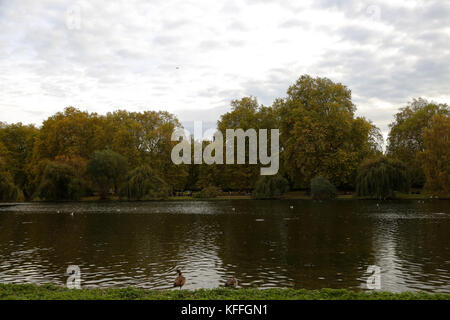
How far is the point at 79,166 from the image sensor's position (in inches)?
2844

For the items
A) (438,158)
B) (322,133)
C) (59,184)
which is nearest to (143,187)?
(59,184)

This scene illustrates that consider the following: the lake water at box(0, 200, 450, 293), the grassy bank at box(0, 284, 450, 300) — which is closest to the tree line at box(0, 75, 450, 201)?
the lake water at box(0, 200, 450, 293)

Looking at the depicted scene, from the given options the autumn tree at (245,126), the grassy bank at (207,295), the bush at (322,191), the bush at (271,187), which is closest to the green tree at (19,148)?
the autumn tree at (245,126)

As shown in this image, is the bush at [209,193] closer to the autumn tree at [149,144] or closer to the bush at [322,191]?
the autumn tree at [149,144]

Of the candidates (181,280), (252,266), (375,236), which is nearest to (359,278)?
(252,266)

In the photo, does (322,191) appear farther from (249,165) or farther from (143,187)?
(143,187)

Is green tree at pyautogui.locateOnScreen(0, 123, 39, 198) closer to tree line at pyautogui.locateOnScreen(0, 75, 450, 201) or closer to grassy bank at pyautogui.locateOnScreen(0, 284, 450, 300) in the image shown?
tree line at pyautogui.locateOnScreen(0, 75, 450, 201)

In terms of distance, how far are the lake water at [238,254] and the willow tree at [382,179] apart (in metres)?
29.9

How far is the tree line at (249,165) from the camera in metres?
62.8

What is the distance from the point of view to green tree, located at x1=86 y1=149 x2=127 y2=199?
69.5 metres

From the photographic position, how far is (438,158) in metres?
62.7

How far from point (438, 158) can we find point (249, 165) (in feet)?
105

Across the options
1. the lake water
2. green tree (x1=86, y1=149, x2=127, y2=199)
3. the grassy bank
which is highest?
green tree (x1=86, y1=149, x2=127, y2=199)

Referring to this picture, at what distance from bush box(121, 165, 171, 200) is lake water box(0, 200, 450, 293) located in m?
35.9
